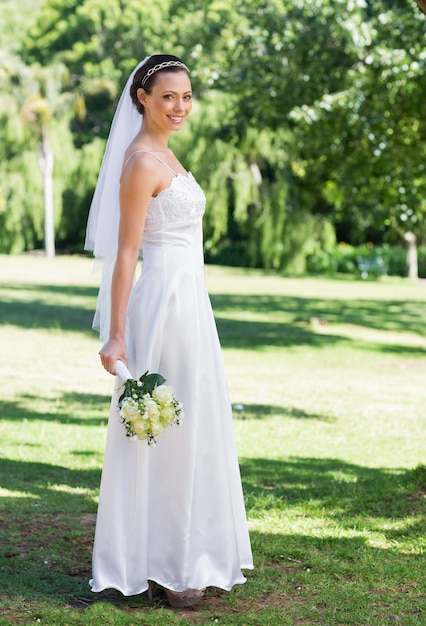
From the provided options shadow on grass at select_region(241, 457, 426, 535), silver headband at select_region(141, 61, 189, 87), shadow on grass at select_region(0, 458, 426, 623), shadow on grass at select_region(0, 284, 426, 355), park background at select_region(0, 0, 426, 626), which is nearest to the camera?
silver headband at select_region(141, 61, 189, 87)

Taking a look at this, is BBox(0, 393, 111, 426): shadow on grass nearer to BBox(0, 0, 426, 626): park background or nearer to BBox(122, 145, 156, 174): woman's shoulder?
BBox(0, 0, 426, 626): park background

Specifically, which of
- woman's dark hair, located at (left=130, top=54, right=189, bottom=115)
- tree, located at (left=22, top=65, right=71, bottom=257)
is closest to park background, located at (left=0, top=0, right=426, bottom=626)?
tree, located at (left=22, top=65, right=71, bottom=257)

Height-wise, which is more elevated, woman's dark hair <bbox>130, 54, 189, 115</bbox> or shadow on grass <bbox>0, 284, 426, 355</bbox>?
woman's dark hair <bbox>130, 54, 189, 115</bbox>

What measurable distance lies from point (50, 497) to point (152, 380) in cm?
266

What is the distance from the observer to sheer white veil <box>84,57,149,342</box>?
14.8ft

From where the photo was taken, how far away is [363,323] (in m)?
20.6

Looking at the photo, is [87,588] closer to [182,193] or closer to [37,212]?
[182,193]

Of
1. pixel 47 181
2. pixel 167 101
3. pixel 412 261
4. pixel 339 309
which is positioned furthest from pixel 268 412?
pixel 47 181

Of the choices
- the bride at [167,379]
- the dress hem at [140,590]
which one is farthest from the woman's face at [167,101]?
the dress hem at [140,590]

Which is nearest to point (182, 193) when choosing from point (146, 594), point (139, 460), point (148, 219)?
point (148, 219)

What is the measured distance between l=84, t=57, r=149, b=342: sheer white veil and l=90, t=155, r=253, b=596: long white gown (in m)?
0.23

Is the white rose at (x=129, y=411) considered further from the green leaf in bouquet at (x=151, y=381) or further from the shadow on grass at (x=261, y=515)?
the shadow on grass at (x=261, y=515)

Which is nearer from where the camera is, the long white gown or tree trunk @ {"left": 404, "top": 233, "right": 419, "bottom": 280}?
the long white gown

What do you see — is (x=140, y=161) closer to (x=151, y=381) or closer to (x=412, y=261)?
(x=151, y=381)
